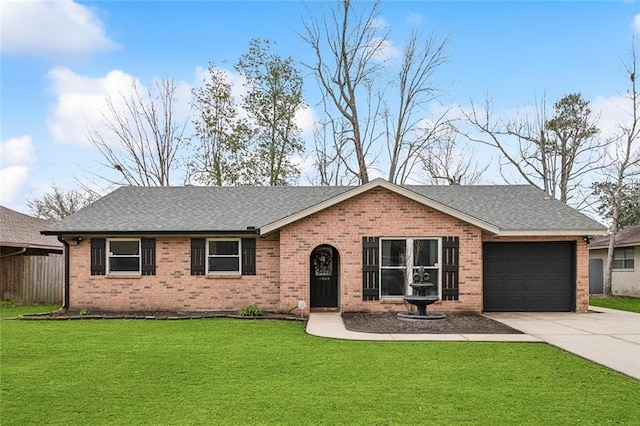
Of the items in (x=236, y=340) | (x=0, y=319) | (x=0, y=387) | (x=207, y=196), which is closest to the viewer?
(x=0, y=387)

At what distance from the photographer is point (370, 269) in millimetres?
14930

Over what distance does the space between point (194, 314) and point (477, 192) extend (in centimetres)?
1088

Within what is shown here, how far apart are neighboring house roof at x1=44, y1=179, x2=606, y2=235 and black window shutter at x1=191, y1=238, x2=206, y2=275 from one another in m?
0.53

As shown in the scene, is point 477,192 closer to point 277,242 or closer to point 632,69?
point 277,242

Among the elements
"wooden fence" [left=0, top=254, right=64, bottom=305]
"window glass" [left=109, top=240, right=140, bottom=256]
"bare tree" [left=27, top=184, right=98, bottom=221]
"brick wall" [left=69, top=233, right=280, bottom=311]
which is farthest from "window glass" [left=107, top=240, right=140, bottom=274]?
"bare tree" [left=27, top=184, right=98, bottom=221]

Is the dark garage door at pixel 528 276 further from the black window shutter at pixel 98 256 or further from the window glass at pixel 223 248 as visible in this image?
the black window shutter at pixel 98 256

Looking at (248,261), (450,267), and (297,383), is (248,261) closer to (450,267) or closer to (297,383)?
(450,267)

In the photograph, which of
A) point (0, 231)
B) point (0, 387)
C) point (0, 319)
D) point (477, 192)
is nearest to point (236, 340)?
point (0, 387)


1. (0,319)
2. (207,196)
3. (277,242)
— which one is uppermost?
(207,196)

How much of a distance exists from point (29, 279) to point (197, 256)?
25.4 ft

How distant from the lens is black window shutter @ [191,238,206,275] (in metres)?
15.8

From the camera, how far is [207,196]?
742 inches

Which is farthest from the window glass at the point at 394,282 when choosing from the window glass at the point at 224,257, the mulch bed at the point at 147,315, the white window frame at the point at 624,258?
the white window frame at the point at 624,258

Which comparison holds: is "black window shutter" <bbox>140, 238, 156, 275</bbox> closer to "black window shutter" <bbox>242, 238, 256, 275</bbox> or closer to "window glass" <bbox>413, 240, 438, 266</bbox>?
"black window shutter" <bbox>242, 238, 256, 275</bbox>
